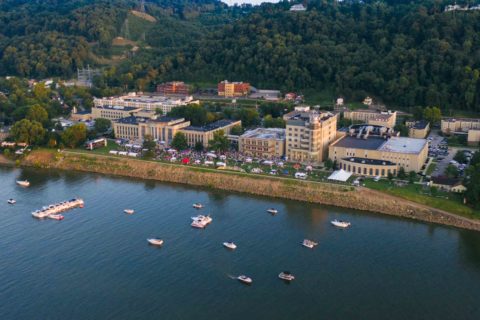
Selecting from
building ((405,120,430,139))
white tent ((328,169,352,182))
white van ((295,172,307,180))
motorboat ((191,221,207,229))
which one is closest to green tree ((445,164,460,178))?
white tent ((328,169,352,182))

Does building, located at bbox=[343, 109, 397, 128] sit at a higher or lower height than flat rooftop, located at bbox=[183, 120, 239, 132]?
higher

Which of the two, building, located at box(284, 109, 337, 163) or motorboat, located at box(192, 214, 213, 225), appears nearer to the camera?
motorboat, located at box(192, 214, 213, 225)

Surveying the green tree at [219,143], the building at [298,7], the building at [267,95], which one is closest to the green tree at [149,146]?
the green tree at [219,143]

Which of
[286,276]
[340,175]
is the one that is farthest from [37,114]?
[286,276]

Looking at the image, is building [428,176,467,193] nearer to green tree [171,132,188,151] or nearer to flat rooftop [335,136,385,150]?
flat rooftop [335,136,385,150]

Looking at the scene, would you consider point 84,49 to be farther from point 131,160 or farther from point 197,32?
point 131,160

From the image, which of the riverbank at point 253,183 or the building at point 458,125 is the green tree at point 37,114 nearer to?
the riverbank at point 253,183
